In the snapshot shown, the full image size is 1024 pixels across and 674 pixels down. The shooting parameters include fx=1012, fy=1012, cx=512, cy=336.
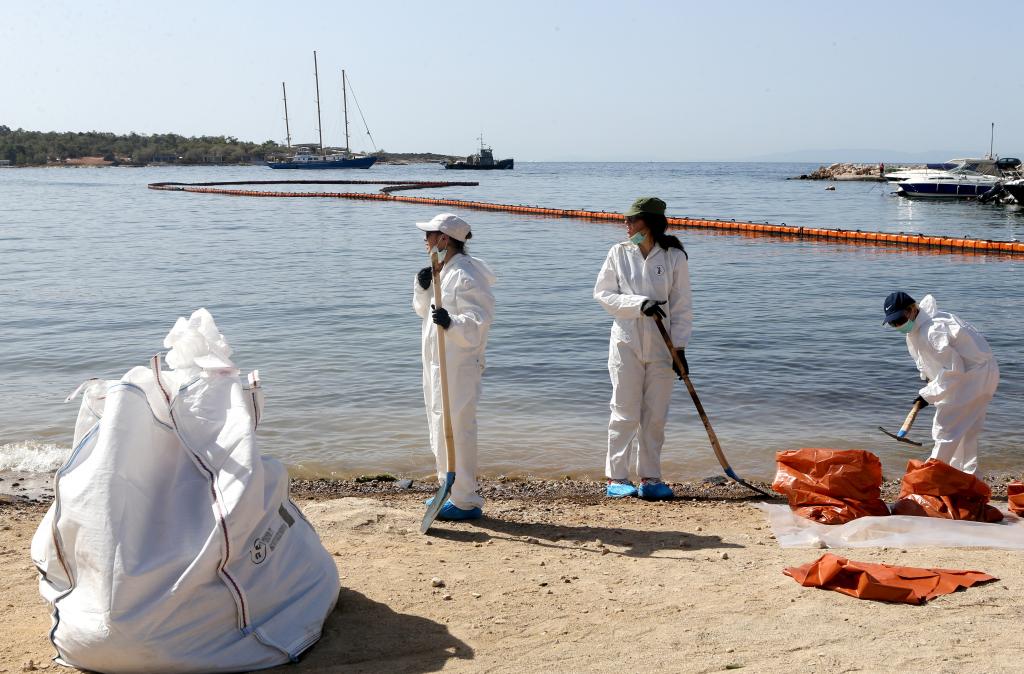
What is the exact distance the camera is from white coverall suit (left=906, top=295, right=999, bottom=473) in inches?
222

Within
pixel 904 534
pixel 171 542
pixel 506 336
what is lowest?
pixel 506 336

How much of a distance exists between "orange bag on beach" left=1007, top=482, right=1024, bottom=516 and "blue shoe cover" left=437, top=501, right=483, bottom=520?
9.58ft

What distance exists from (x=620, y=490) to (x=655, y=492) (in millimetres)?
211

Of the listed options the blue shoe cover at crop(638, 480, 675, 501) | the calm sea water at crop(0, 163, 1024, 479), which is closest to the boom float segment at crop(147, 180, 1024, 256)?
the calm sea water at crop(0, 163, 1024, 479)

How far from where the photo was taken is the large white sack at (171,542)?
10.7ft

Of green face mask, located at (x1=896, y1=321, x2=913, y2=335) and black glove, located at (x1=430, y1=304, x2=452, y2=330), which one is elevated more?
black glove, located at (x1=430, y1=304, x2=452, y2=330)

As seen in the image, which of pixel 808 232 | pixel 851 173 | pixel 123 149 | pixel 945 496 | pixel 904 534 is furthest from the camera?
pixel 123 149

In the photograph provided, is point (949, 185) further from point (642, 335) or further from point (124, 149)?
point (124, 149)

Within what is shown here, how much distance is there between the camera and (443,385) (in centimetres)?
521

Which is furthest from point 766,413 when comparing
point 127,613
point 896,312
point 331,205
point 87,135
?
point 87,135

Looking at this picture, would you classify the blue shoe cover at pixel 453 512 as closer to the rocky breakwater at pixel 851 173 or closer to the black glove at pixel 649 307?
the black glove at pixel 649 307

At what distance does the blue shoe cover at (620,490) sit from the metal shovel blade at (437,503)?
3.86 ft

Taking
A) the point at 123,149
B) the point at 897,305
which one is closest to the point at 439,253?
the point at 897,305

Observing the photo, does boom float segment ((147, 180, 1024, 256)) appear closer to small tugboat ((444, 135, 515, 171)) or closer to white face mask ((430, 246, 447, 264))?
white face mask ((430, 246, 447, 264))
